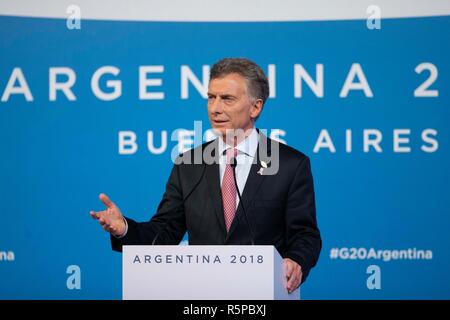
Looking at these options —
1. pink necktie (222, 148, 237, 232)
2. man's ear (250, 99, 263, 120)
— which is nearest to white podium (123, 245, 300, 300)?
pink necktie (222, 148, 237, 232)

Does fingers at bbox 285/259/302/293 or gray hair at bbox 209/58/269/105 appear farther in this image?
gray hair at bbox 209/58/269/105

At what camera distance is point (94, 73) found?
4348 millimetres

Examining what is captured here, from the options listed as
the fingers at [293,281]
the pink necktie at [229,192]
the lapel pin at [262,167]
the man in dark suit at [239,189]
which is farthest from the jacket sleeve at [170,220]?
the fingers at [293,281]

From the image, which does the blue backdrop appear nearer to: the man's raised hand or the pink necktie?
the pink necktie

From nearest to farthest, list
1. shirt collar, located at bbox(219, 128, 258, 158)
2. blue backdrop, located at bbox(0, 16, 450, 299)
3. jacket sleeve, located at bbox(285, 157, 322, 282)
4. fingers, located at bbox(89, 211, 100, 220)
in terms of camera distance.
Answer: fingers, located at bbox(89, 211, 100, 220), jacket sleeve, located at bbox(285, 157, 322, 282), shirt collar, located at bbox(219, 128, 258, 158), blue backdrop, located at bbox(0, 16, 450, 299)

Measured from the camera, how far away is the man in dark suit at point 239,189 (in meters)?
3.10

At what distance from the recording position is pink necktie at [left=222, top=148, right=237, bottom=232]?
313cm

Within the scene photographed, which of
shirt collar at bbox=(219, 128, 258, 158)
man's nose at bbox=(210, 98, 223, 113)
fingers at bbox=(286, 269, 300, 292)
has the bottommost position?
fingers at bbox=(286, 269, 300, 292)

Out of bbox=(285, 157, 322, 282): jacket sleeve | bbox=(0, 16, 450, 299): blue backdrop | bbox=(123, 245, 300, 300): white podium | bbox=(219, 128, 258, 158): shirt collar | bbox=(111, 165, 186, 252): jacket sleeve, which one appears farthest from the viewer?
bbox=(0, 16, 450, 299): blue backdrop

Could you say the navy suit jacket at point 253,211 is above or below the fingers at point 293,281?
above

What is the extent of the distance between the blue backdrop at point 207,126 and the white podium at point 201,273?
168cm

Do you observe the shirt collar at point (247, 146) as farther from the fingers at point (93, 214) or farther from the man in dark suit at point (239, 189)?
the fingers at point (93, 214)

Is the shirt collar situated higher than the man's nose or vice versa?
the man's nose

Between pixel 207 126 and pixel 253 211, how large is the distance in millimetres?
1182
